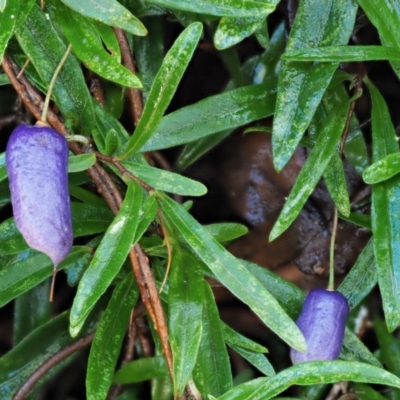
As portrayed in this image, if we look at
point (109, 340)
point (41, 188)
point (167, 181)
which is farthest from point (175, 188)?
point (109, 340)

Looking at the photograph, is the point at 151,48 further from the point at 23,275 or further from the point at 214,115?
the point at 23,275

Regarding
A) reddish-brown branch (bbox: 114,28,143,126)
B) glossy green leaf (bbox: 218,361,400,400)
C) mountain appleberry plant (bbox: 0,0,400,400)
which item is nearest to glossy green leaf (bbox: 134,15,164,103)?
mountain appleberry plant (bbox: 0,0,400,400)

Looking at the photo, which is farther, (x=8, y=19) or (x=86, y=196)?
(x=86, y=196)

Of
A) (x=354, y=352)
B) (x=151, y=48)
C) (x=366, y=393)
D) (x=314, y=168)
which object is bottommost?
(x=366, y=393)

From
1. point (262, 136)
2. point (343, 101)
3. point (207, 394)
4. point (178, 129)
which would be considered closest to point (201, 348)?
point (207, 394)

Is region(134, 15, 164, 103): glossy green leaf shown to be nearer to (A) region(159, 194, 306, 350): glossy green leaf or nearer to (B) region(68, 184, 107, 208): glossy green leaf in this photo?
(B) region(68, 184, 107, 208): glossy green leaf

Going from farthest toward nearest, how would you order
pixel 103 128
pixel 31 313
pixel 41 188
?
pixel 31 313 < pixel 103 128 < pixel 41 188

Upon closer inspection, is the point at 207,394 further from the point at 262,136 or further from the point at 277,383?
the point at 262,136

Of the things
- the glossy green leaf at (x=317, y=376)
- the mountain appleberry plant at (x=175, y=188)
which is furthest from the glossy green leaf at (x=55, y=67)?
the glossy green leaf at (x=317, y=376)
